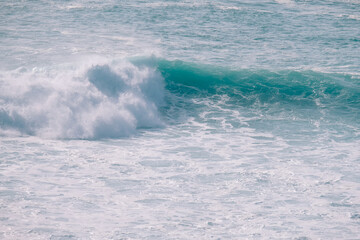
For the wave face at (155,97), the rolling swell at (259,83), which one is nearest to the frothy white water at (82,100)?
the wave face at (155,97)

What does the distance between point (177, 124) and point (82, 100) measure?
2307mm

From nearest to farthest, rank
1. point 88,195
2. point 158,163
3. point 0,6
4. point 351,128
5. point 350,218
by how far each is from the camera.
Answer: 1. point 350,218
2. point 88,195
3. point 158,163
4. point 351,128
5. point 0,6

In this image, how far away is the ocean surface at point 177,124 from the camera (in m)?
6.81

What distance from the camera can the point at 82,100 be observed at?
37.6 feet

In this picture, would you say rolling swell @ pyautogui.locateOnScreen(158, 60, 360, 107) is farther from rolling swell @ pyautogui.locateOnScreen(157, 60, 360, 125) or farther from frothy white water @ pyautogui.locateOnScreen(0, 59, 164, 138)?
frothy white water @ pyautogui.locateOnScreen(0, 59, 164, 138)

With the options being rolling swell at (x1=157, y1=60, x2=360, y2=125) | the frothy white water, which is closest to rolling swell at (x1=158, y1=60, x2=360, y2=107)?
rolling swell at (x1=157, y1=60, x2=360, y2=125)

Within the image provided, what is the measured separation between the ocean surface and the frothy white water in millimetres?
40

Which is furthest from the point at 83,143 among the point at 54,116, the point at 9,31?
the point at 9,31

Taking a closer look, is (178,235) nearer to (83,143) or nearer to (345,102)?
(83,143)

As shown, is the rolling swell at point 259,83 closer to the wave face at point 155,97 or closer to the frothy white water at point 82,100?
the wave face at point 155,97

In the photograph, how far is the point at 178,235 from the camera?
6.32 m

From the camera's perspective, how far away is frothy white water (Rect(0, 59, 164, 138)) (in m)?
10.5

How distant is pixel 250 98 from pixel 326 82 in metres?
2.44

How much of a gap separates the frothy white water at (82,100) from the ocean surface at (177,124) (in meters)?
0.04
